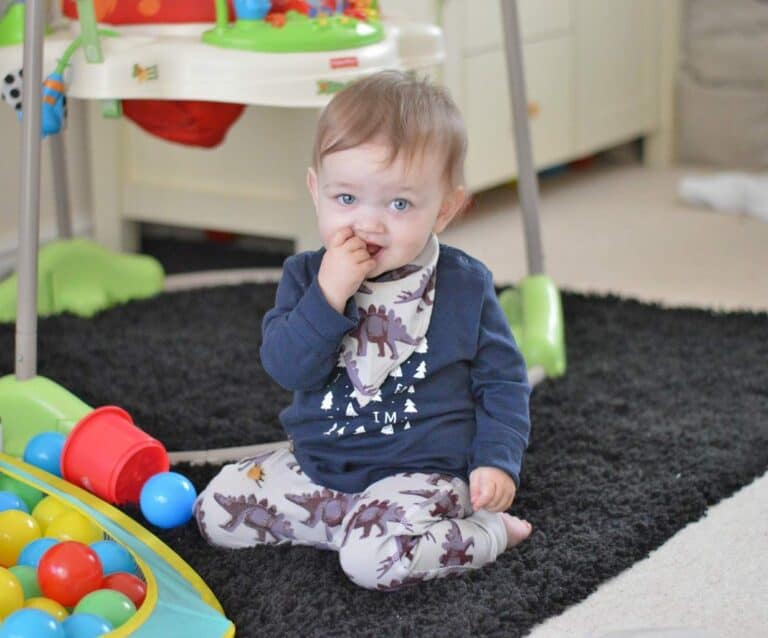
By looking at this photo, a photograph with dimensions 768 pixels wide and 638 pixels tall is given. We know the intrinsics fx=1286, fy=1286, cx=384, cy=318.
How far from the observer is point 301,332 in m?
1.04

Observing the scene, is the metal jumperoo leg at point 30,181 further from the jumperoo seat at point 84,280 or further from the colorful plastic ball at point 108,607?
the jumperoo seat at point 84,280

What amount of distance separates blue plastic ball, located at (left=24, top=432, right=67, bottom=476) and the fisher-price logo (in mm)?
484

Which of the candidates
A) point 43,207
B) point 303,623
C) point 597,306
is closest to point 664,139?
point 597,306

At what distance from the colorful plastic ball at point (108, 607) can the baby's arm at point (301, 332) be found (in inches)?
Answer: 9.0

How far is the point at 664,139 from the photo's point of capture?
2.95 meters

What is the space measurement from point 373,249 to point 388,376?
4.6 inches

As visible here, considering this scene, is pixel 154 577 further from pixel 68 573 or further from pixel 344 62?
pixel 344 62

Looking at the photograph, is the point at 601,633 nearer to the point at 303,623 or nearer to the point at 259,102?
the point at 303,623

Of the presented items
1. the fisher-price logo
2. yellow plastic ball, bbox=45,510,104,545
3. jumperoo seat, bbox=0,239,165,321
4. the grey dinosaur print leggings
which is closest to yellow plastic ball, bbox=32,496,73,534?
yellow plastic ball, bbox=45,510,104,545

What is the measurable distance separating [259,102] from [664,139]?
1.79m

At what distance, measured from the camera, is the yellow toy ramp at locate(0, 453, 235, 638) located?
90cm

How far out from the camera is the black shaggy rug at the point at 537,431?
1.00 metres

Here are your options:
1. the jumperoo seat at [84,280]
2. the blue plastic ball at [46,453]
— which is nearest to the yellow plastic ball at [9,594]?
the blue plastic ball at [46,453]

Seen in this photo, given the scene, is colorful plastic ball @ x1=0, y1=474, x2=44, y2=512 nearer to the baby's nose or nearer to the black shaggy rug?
the black shaggy rug
